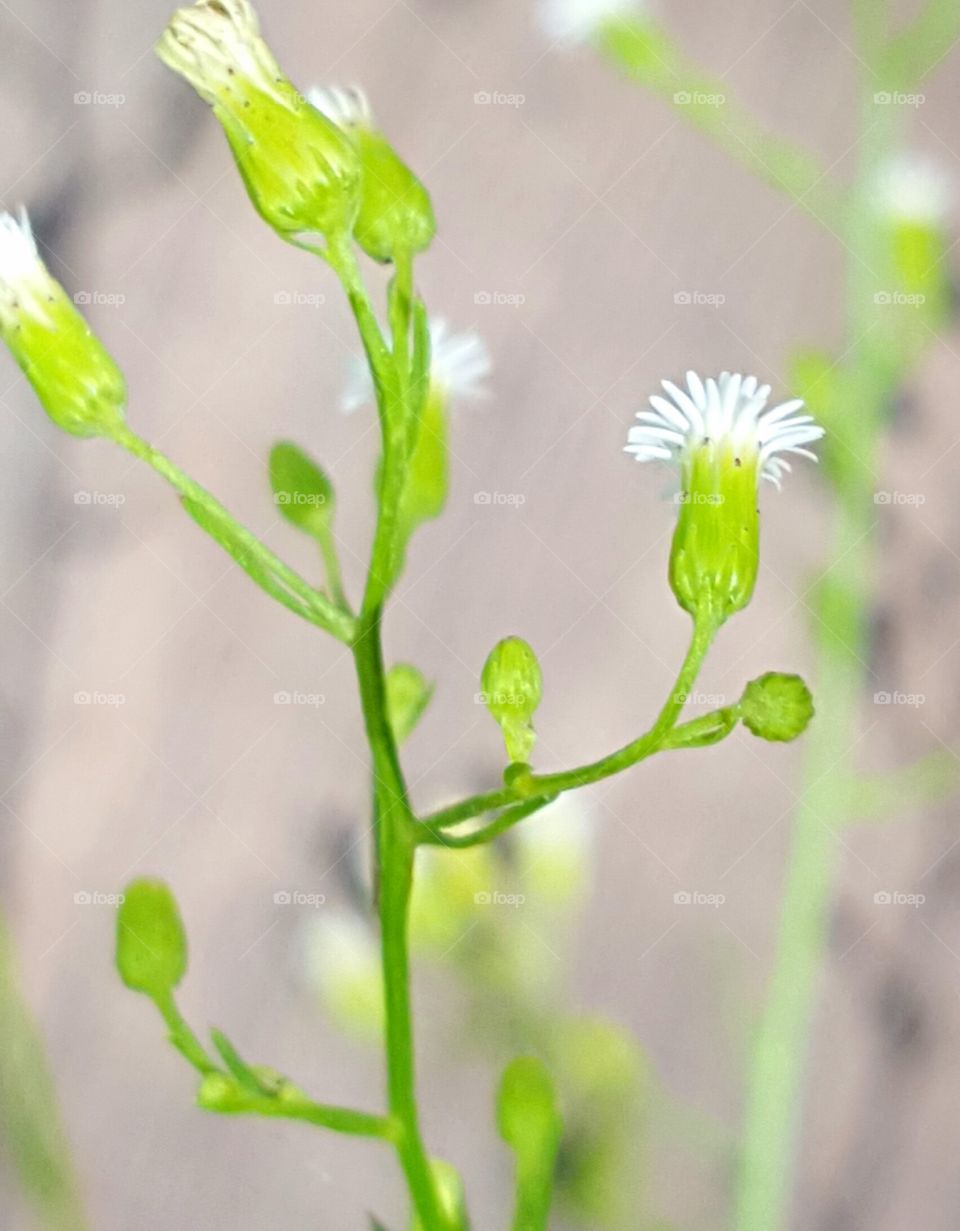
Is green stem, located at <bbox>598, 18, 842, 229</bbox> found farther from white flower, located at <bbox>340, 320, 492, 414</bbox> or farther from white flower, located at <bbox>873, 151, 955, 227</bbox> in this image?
white flower, located at <bbox>340, 320, 492, 414</bbox>

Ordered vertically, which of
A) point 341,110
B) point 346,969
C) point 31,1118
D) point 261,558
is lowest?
point 31,1118

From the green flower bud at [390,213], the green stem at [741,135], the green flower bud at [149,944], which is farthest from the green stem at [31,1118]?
the green stem at [741,135]

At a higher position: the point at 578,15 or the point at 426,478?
the point at 578,15

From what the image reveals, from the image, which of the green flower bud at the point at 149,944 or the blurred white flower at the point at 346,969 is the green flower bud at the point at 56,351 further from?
the blurred white flower at the point at 346,969

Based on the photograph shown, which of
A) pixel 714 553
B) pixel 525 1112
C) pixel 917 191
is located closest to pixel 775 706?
pixel 714 553

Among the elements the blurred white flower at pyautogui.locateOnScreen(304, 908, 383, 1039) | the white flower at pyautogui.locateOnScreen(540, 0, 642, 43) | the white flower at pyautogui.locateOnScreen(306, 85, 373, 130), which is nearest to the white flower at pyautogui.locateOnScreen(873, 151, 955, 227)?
the white flower at pyautogui.locateOnScreen(540, 0, 642, 43)

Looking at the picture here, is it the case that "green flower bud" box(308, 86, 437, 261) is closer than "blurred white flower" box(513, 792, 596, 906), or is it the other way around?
"green flower bud" box(308, 86, 437, 261)

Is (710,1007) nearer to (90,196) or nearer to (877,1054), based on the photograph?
(877,1054)

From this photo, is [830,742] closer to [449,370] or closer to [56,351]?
[449,370]
